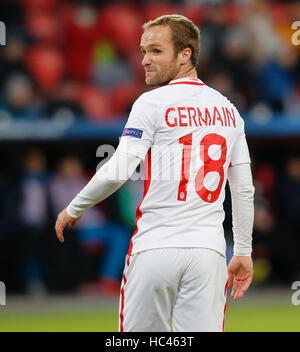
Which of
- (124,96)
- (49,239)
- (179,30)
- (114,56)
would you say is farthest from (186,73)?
(114,56)

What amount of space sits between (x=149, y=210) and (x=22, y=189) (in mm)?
6202

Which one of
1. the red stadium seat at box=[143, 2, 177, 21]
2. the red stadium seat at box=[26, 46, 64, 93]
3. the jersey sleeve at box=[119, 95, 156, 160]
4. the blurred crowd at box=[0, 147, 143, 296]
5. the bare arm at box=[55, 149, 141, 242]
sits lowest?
the blurred crowd at box=[0, 147, 143, 296]

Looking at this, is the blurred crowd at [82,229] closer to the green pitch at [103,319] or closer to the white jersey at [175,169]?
the green pitch at [103,319]

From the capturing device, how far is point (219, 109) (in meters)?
4.27

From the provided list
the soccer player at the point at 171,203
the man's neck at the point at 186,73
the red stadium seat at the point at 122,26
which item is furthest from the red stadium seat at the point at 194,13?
the soccer player at the point at 171,203

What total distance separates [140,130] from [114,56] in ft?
29.0

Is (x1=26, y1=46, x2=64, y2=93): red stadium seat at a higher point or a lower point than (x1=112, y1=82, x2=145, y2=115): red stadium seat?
higher

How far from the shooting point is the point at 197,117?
4.15 metres

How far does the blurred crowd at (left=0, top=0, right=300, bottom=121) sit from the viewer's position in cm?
1092

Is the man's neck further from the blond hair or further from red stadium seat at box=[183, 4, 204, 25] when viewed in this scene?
red stadium seat at box=[183, 4, 204, 25]

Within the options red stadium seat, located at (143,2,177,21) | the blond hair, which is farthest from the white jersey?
red stadium seat, located at (143,2,177,21)

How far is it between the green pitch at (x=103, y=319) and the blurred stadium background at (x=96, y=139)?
23 mm

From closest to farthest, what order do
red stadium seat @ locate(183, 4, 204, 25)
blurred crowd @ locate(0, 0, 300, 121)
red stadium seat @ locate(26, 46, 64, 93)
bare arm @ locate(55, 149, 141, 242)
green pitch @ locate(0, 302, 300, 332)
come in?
bare arm @ locate(55, 149, 141, 242), green pitch @ locate(0, 302, 300, 332), blurred crowd @ locate(0, 0, 300, 121), red stadium seat @ locate(26, 46, 64, 93), red stadium seat @ locate(183, 4, 204, 25)

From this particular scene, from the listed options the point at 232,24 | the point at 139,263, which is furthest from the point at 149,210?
the point at 232,24
